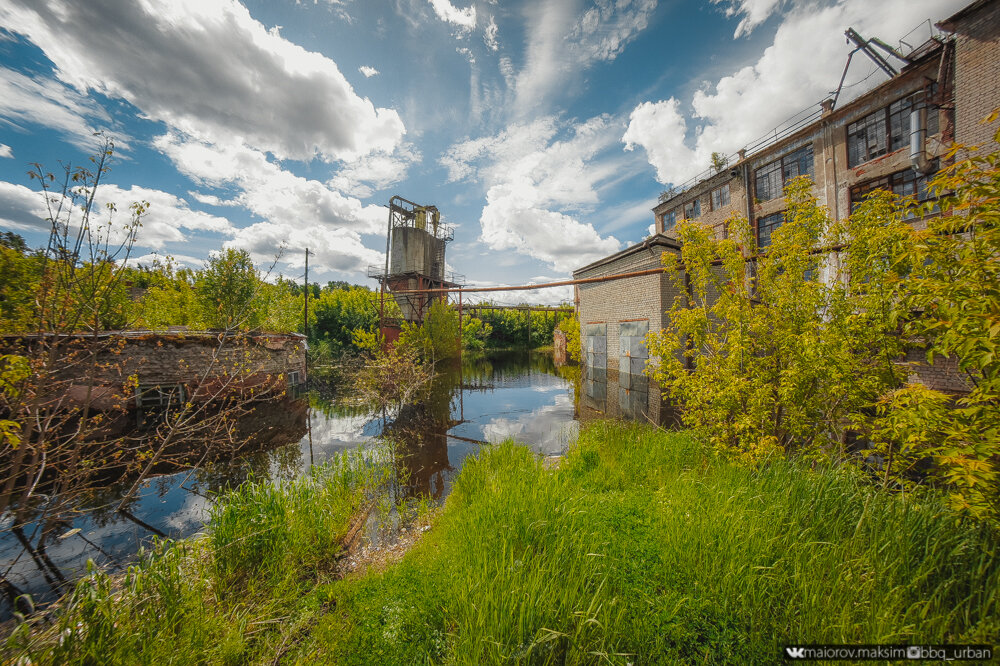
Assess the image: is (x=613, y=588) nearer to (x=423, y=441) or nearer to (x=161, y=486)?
(x=423, y=441)

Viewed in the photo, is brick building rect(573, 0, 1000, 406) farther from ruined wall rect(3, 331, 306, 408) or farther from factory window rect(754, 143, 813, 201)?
ruined wall rect(3, 331, 306, 408)

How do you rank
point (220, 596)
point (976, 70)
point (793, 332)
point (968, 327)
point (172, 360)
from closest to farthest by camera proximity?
point (968, 327), point (220, 596), point (793, 332), point (976, 70), point (172, 360)

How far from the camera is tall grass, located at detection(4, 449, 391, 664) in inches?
79.6

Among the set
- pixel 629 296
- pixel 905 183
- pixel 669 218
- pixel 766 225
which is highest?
pixel 669 218

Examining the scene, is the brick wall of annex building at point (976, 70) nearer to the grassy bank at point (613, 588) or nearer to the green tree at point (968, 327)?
the green tree at point (968, 327)

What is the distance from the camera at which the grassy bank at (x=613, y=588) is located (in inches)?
69.5

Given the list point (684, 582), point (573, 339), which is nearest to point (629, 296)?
point (573, 339)

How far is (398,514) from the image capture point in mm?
4633

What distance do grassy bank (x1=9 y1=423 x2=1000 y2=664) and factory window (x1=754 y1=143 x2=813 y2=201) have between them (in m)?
21.5

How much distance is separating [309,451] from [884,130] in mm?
26307

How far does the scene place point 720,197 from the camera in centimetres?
2197

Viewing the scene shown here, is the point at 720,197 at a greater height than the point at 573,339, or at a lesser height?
greater

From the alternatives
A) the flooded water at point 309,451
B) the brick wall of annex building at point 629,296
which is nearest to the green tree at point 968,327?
the flooded water at point 309,451

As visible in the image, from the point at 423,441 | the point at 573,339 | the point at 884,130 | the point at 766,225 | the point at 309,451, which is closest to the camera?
the point at 309,451
